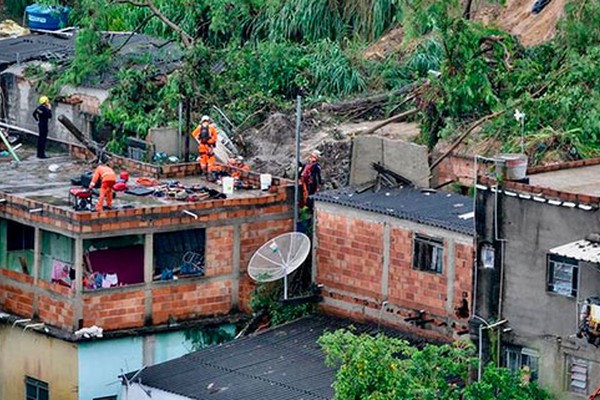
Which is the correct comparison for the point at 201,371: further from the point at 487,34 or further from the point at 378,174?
the point at 487,34

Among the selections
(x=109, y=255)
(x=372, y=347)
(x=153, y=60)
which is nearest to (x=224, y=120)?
(x=153, y=60)

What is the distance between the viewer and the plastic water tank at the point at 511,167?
34188 millimetres

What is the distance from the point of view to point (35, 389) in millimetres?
40875

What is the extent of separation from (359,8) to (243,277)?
15.5m

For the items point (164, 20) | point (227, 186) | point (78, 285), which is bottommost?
point (78, 285)

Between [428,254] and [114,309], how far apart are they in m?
5.84

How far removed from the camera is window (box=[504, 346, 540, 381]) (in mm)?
34250

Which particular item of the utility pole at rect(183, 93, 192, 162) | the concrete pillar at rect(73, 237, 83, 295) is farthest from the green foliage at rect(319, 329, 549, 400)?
the utility pole at rect(183, 93, 192, 162)

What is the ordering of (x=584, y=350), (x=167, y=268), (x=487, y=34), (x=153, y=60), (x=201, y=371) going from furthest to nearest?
(x=153, y=60)
(x=487, y=34)
(x=167, y=268)
(x=201, y=371)
(x=584, y=350)

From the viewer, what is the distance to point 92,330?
40.0 m

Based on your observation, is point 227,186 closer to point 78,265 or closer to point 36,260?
point 78,265

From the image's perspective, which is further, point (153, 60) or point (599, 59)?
point (153, 60)

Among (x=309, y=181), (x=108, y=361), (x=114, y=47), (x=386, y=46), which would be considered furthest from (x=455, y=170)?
(x=114, y=47)

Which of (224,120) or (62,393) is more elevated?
(224,120)
